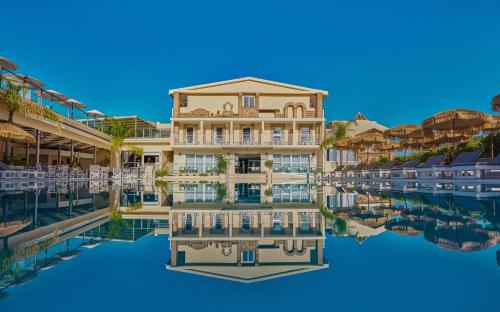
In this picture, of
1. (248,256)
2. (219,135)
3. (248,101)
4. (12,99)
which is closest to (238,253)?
(248,256)

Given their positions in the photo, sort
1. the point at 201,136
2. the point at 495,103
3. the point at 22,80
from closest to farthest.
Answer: the point at 495,103
the point at 22,80
the point at 201,136

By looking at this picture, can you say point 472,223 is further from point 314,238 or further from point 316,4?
point 316,4

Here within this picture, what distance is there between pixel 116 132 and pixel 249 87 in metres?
13.1

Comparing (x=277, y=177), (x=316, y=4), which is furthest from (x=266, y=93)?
(x=316, y=4)

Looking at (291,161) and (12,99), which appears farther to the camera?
(291,161)

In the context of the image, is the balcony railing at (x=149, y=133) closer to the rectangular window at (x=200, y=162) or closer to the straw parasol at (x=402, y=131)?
the rectangular window at (x=200, y=162)

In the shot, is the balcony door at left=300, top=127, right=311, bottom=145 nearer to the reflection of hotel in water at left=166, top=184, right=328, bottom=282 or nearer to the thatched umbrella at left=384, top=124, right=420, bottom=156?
the thatched umbrella at left=384, top=124, right=420, bottom=156

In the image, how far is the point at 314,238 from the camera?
123 inches

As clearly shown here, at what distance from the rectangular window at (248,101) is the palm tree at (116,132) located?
11674 mm

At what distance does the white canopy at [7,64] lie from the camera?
1529 cm

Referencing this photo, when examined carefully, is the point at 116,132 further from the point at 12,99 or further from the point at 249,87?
the point at 12,99

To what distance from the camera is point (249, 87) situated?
32.8 meters

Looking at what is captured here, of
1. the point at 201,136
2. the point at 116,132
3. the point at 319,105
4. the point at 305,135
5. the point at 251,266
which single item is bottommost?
the point at 251,266

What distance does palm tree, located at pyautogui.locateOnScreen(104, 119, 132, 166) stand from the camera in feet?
105
